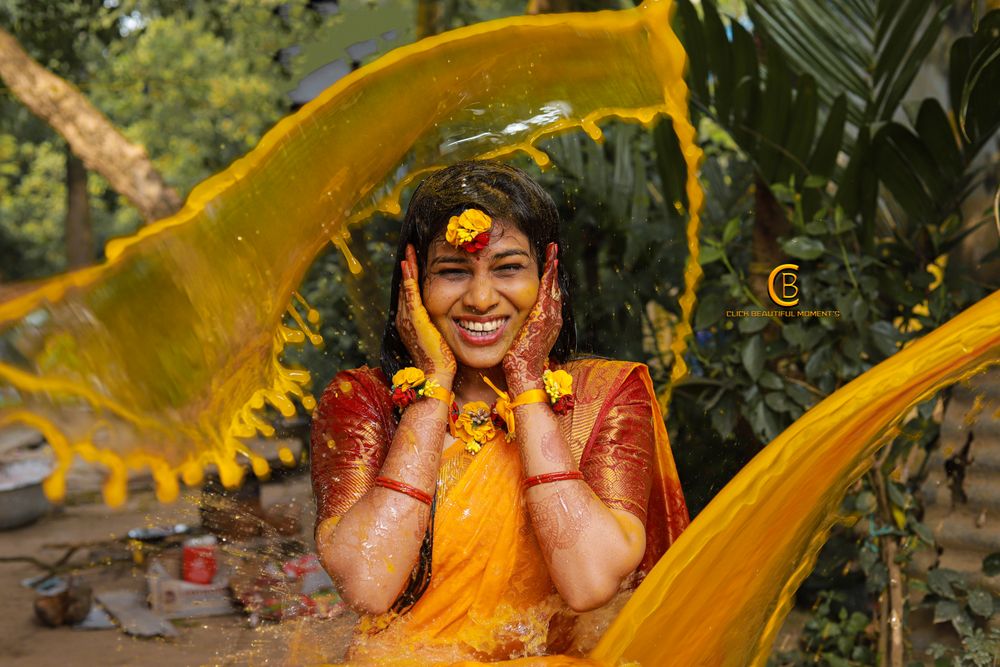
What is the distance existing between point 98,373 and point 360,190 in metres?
0.61

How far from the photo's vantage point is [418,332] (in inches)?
67.7

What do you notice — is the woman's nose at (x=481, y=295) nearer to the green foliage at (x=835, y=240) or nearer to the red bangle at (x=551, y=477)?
the red bangle at (x=551, y=477)

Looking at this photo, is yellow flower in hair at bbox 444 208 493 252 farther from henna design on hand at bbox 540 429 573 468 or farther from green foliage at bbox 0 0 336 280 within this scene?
green foliage at bbox 0 0 336 280

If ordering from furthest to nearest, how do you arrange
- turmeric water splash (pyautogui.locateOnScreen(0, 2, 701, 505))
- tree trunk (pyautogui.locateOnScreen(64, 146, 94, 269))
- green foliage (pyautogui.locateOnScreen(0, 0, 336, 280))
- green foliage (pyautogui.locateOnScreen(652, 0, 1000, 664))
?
tree trunk (pyautogui.locateOnScreen(64, 146, 94, 269))
green foliage (pyautogui.locateOnScreen(0, 0, 336, 280))
green foliage (pyautogui.locateOnScreen(652, 0, 1000, 664))
turmeric water splash (pyautogui.locateOnScreen(0, 2, 701, 505))

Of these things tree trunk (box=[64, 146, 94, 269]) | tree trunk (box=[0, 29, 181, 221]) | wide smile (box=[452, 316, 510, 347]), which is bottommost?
wide smile (box=[452, 316, 510, 347])

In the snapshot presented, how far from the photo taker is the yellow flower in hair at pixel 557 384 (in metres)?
1.72

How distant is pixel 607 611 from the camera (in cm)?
186

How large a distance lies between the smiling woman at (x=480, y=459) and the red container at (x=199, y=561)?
0.32 m

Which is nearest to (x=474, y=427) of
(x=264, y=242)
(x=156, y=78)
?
(x=264, y=242)

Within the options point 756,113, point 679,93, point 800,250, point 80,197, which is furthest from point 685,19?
point 80,197

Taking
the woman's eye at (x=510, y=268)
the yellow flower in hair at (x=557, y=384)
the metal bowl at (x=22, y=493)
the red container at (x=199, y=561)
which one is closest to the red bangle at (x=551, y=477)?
the yellow flower in hair at (x=557, y=384)

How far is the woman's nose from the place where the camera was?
1.70 metres

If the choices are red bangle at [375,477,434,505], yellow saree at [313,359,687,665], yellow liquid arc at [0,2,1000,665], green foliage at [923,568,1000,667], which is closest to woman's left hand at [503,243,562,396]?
yellow saree at [313,359,687,665]

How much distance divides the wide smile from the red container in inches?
25.2
